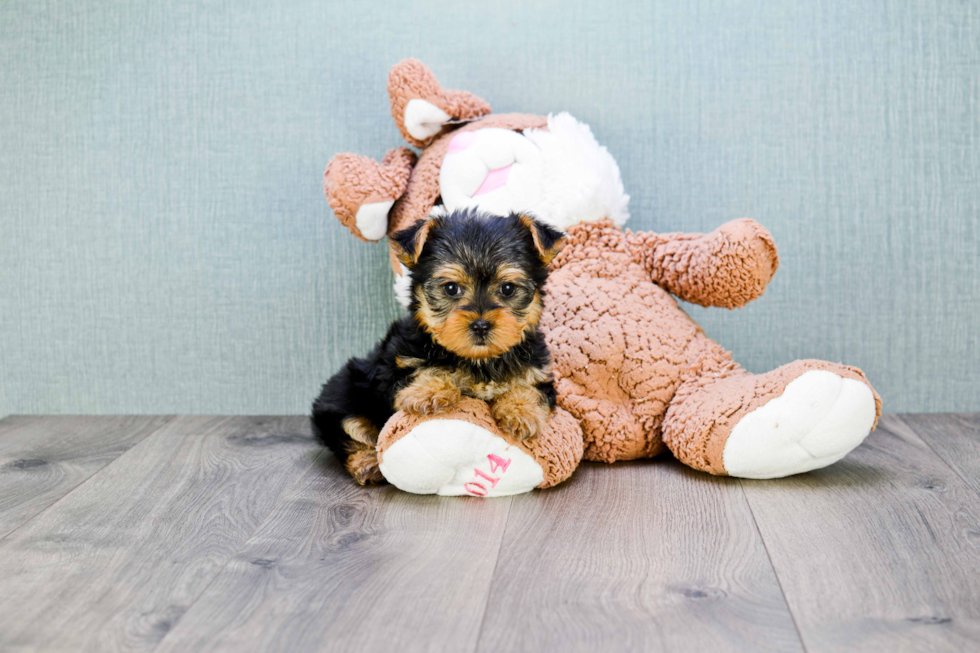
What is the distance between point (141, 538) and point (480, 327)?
1.02 metres

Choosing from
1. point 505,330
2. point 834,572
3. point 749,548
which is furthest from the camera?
point 505,330

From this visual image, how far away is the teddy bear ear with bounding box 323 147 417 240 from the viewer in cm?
267

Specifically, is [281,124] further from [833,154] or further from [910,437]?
[910,437]

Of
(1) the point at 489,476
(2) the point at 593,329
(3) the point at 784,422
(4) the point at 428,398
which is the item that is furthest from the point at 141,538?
(3) the point at 784,422

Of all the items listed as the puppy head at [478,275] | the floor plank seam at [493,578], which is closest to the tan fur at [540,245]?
the puppy head at [478,275]

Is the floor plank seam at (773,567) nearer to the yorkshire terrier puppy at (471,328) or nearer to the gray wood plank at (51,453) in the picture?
the yorkshire terrier puppy at (471,328)

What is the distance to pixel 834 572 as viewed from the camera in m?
1.75

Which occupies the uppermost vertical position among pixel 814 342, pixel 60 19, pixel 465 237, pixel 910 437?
pixel 60 19

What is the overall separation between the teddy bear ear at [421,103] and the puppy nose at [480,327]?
1058mm

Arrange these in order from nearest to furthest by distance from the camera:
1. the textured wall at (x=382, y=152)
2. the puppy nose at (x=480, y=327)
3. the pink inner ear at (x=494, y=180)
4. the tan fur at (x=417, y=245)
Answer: the puppy nose at (x=480, y=327), the tan fur at (x=417, y=245), the pink inner ear at (x=494, y=180), the textured wall at (x=382, y=152)

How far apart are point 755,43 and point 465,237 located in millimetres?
1660

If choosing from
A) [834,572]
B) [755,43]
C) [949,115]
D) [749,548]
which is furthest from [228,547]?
[949,115]

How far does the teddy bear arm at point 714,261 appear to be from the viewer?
2.50 m

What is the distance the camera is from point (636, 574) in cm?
176
